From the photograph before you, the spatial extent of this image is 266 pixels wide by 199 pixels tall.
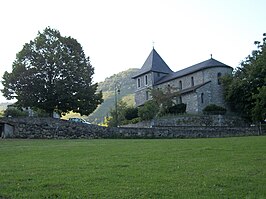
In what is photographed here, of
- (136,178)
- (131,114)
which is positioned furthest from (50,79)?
(136,178)

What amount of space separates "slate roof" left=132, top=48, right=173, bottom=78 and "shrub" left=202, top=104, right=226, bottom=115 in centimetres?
1861

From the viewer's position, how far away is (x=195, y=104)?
172ft

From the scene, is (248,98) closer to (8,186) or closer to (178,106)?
(178,106)

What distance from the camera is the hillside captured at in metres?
123

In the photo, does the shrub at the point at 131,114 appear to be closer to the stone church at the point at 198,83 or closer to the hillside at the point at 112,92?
the stone church at the point at 198,83

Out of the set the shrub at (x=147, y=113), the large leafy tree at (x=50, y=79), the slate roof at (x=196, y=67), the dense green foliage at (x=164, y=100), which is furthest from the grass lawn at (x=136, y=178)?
the slate roof at (x=196, y=67)

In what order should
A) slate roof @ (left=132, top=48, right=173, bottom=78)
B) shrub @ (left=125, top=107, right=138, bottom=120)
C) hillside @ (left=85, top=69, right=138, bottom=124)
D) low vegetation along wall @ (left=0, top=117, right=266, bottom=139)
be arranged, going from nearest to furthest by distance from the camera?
low vegetation along wall @ (left=0, top=117, right=266, bottom=139), shrub @ (left=125, top=107, right=138, bottom=120), slate roof @ (left=132, top=48, right=173, bottom=78), hillside @ (left=85, top=69, right=138, bottom=124)

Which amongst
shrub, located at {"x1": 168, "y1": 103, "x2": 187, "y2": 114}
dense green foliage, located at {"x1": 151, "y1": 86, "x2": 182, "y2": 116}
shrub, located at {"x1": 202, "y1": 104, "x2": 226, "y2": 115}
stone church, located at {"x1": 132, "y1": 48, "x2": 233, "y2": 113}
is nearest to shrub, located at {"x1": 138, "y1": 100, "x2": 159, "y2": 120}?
dense green foliage, located at {"x1": 151, "y1": 86, "x2": 182, "y2": 116}

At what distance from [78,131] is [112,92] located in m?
126

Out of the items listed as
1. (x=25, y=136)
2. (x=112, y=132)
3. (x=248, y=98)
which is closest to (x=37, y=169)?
(x=25, y=136)

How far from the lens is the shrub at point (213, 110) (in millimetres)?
47625

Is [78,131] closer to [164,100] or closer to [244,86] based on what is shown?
[164,100]

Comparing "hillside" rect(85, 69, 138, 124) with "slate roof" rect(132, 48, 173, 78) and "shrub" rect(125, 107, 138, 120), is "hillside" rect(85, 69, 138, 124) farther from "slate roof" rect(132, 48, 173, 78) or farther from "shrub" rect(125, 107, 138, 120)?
"shrub" rect(125, 107, 138, 120)

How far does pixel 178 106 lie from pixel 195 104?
9.20 feet
